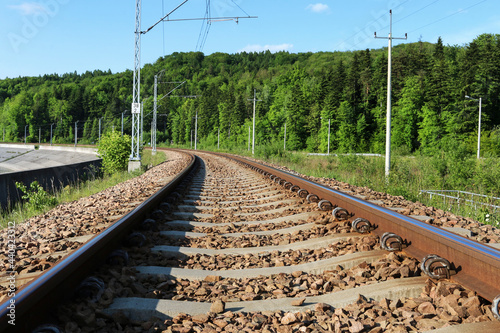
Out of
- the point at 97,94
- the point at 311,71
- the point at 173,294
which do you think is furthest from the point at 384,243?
the point at 97,94

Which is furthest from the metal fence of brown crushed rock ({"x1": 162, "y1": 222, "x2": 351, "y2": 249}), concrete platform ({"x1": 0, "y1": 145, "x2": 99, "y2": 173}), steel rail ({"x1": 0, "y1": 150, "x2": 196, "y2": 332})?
concrete platform ({"x1": 0, "y1": 145, "x2": 99, "y2": 173})

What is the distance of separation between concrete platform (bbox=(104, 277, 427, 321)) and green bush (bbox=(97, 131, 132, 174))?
19.3 metres

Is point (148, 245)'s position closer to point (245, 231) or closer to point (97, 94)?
point (245, 231)

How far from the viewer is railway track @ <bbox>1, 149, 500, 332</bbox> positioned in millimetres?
2025

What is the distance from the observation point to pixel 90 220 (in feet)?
16.6

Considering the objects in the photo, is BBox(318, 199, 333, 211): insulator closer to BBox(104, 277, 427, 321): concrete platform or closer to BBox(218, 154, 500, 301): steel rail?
BBox(218, 154, 500, 301): steel rail

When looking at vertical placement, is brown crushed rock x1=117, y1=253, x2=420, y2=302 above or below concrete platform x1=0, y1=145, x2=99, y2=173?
above

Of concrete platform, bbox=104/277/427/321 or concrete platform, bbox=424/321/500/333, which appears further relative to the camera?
concrete platform, bbox=104/277/427/321

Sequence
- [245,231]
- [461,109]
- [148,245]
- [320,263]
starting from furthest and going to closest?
[461,109] < [245,231] < [148,245] < [320,263]

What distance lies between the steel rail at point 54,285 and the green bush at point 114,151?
1809 cm

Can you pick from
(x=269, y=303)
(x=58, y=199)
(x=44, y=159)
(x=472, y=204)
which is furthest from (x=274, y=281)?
(x=44, y=159)

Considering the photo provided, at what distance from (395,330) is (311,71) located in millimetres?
120854

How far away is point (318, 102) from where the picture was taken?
84.1m

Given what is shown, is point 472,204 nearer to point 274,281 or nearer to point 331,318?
point 274,281
